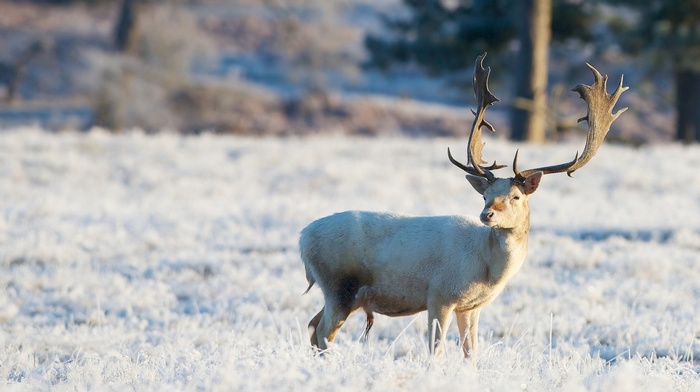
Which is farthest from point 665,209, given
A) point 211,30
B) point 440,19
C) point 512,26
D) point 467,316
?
point 211,30

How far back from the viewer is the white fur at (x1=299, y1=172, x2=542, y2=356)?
672 cm

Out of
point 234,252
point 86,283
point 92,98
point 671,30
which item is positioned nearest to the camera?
point 86,283

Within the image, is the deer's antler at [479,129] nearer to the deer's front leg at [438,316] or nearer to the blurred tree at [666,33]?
the deer's front leg at [438,316]

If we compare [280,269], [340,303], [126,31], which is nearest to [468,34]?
[126,31]

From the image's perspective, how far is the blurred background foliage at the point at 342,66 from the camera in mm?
24125

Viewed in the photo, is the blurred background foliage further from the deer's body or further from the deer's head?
the deer's body

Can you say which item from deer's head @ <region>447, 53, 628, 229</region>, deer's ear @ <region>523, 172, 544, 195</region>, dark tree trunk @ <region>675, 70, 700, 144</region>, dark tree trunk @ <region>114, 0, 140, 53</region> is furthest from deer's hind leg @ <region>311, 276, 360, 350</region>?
dark tree trunk @ <region>114, 0, 140, 53</region>

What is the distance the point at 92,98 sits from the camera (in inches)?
1212

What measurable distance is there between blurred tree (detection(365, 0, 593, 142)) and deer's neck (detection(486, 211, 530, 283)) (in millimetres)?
15184

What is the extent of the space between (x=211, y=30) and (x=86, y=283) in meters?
47.4

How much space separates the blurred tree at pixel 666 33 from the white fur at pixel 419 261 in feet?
59.1

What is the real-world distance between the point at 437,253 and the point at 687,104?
21471mm

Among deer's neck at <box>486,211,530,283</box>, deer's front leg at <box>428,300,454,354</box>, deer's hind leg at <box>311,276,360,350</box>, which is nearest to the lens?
deer's neck at <box>486,211,530,283</box>

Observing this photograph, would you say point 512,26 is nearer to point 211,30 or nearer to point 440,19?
point 440,19
